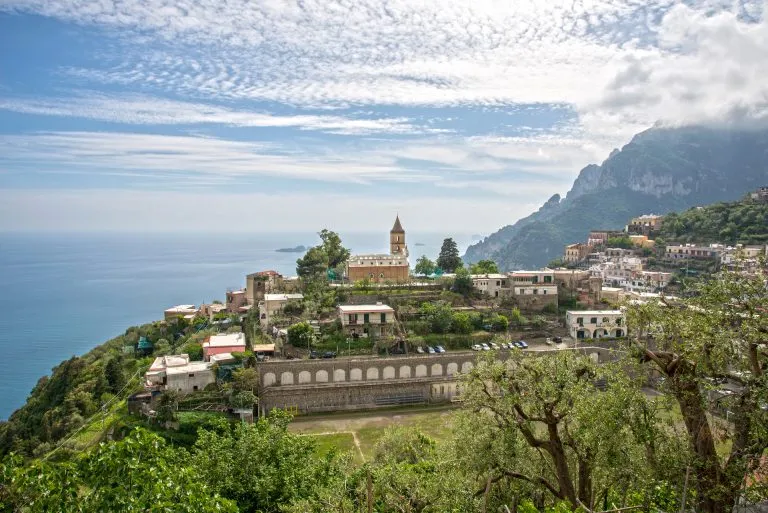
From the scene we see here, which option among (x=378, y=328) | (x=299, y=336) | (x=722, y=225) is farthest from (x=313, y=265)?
(x=722, y=225)

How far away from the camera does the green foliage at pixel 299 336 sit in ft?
98.2

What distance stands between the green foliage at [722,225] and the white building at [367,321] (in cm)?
4202

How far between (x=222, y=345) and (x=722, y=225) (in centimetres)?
5768

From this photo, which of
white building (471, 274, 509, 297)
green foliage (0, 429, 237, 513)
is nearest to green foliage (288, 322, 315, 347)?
white building (471, 274, 509, 297)

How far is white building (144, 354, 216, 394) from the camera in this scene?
25.1 m

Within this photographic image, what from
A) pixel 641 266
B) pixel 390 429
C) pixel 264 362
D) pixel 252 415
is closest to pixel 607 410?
pixel 390 429

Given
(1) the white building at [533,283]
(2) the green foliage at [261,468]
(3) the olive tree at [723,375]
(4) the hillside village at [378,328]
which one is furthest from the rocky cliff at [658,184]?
(3) the olive tree at [723,375]

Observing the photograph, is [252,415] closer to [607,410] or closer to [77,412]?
[77,412]

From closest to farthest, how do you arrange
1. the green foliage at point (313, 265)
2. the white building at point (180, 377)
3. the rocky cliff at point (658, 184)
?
the white building at point (180, 377) < the green foliage at point (313, 265) < the rocky cliff at point (658, 184)

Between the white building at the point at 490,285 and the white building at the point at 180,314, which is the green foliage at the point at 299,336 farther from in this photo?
the white building at the point at 180,314

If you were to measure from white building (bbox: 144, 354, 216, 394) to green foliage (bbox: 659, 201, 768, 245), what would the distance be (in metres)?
53.0

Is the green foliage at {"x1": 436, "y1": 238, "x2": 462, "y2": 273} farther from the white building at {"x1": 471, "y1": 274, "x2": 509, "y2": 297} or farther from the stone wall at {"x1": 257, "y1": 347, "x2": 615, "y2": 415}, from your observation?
the stone wall at {"x1": 257, "y1": 347, "x2": 615, "y2": 415}

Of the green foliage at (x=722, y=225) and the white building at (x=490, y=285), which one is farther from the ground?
the green foliage at (x=722, y=225)

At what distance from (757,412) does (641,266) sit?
170ft
